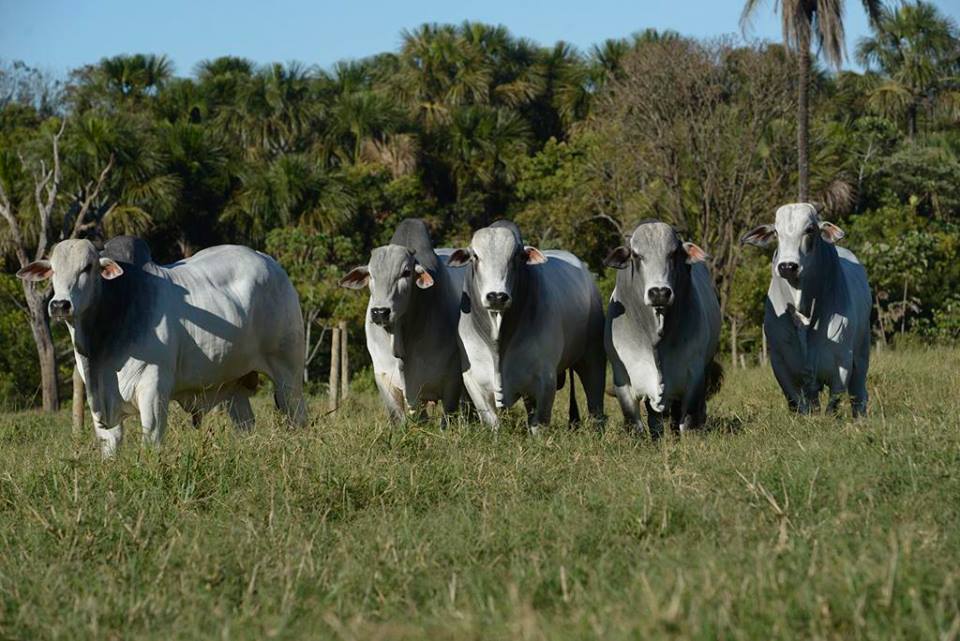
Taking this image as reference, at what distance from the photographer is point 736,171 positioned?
2692 centimetres

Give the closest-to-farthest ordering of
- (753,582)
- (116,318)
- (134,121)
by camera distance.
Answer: (753,582), (116,318), (134,121)

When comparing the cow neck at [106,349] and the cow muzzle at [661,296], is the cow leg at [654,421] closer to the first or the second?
the cow muzzle at [661,296]

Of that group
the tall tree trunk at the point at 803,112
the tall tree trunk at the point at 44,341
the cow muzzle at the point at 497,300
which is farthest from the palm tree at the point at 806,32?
the cow muzzle at the point at 497,300

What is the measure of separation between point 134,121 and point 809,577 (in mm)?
26973

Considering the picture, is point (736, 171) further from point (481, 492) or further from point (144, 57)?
point (481, 492)

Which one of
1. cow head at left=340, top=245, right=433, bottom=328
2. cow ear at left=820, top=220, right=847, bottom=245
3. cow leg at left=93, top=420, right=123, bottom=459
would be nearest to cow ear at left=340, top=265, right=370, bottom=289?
cow head at left=340, top=245, right=433, bottom=328

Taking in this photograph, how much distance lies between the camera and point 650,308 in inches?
373

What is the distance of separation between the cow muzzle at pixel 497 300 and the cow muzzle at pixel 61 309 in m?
2.70

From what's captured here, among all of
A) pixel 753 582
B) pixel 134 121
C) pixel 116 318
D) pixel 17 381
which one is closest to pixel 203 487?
pixel 116 318

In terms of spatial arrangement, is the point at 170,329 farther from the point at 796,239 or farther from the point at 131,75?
the point at 131,75

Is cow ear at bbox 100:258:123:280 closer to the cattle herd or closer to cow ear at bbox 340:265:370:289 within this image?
the cattle herd

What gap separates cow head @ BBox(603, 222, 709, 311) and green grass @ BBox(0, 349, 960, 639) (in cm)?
108

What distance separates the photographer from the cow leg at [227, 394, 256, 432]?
10969 mm

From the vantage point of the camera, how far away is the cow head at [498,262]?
30.2ft
